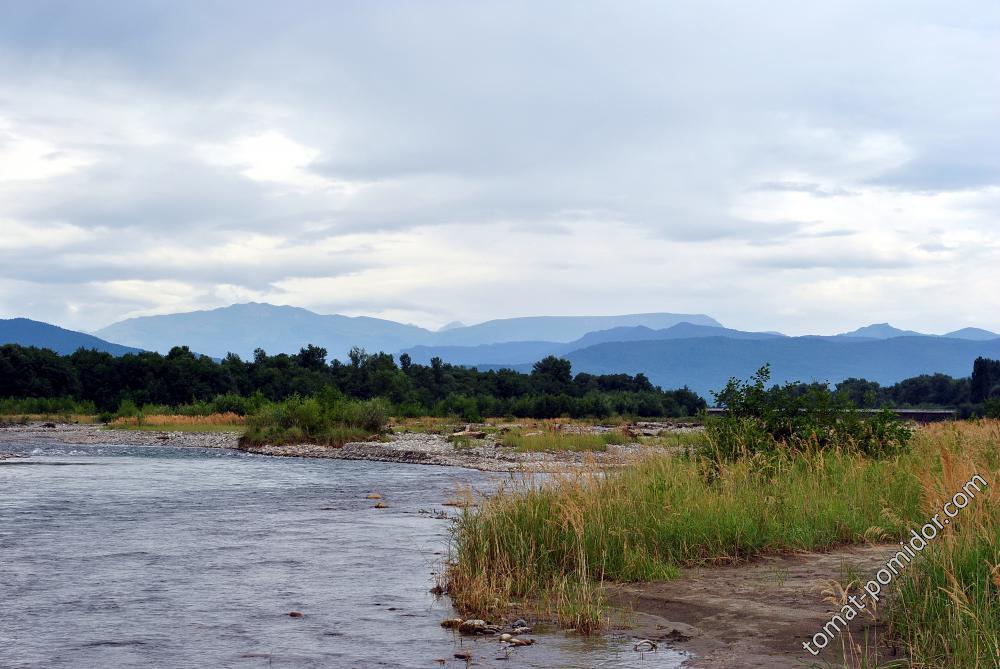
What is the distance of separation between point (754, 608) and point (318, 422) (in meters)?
48.4

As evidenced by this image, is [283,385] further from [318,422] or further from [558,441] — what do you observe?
[558,441]

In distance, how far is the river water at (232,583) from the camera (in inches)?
450

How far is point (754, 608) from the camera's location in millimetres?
12258

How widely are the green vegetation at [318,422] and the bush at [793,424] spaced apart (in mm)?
36615

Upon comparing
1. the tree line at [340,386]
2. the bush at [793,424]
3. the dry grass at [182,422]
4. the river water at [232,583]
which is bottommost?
the river water at [232,583]

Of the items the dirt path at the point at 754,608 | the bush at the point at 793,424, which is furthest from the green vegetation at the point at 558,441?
the dirt path at the point at 754,608

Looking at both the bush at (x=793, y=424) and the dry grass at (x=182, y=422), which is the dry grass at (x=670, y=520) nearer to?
the bush at (x=793, y=424)

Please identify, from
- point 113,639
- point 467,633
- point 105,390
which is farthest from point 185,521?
point 105,390

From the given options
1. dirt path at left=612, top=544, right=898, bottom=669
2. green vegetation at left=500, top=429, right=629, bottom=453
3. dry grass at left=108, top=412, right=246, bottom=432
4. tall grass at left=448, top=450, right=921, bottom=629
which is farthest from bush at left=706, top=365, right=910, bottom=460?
dry grass at left=108, top=412, right=246, bottom=432

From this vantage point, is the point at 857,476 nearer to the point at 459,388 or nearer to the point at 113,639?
the point at 113,639

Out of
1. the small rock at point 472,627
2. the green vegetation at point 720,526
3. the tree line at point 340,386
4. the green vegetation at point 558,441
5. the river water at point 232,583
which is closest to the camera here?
the green vegetation at point 720,526

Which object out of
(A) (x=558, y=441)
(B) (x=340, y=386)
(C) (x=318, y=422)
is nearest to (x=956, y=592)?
(A) (x=558, y=441)

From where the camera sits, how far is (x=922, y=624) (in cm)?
970

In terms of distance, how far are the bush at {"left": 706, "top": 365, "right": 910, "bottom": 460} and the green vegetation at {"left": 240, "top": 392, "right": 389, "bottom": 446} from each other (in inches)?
1442
